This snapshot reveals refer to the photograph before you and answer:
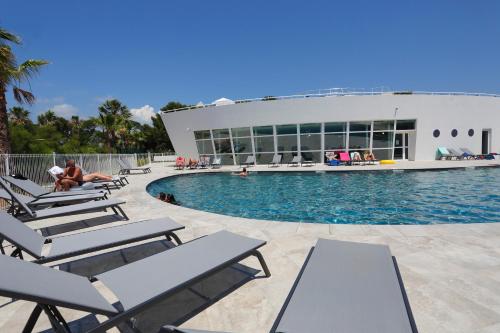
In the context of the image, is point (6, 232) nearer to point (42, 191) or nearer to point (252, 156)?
point (42, 191)

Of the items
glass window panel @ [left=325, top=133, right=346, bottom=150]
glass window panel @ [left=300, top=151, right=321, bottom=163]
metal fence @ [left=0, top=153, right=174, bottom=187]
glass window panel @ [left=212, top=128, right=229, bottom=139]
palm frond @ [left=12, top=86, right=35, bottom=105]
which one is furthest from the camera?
glass window panel @ [left=212, top=128, right=229, bottom=139]

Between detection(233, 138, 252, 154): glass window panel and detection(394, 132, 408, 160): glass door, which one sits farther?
detection(233, 138, 252, 154): glass window panel

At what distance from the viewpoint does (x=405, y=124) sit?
1977cm

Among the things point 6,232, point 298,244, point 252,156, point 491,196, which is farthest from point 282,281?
point 252,156

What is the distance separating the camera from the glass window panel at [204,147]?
74.6 feet

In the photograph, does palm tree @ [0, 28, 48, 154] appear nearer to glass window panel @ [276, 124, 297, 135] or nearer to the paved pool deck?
the paved pool deck

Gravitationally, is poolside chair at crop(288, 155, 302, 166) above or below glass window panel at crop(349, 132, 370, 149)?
below

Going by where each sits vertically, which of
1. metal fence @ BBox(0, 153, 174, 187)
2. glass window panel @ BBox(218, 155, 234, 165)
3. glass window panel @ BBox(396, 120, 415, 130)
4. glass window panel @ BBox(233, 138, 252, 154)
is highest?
glass window panel @ BBox(396, 120, 415, 130)

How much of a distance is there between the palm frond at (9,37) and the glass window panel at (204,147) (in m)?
14.2

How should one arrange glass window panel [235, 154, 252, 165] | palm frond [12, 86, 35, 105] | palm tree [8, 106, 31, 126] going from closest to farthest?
palm frond [12, 86, 35, 105] → glass window panel [235, 154, 252, 165] → palm tree [8, 106, 31, 126]

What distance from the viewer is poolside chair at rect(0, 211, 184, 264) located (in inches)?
111

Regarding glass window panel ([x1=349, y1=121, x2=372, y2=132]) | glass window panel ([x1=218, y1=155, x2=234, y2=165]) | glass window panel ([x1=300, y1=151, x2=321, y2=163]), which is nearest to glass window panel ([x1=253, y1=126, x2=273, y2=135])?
glass window panel ([x1=300, y1=151, x2=321, y2=163])

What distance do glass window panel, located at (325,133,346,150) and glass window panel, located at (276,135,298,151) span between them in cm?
229

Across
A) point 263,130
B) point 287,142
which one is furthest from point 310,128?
point 263,130
